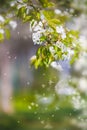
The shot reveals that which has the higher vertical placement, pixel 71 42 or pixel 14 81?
pixel 14 81

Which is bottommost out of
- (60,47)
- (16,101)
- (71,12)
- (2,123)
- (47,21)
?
(60,47)

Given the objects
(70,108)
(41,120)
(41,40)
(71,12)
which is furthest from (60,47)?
(70,108)

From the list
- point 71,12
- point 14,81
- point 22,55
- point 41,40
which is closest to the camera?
point 41,40

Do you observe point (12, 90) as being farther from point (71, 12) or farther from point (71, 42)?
point (71, 42)

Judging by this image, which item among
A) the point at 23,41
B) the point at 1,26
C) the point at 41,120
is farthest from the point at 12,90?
the point at 1,26

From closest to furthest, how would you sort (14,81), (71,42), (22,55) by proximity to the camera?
(71,42) → (22,55) → (14,81)

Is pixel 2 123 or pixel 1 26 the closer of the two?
pixel 1 26
